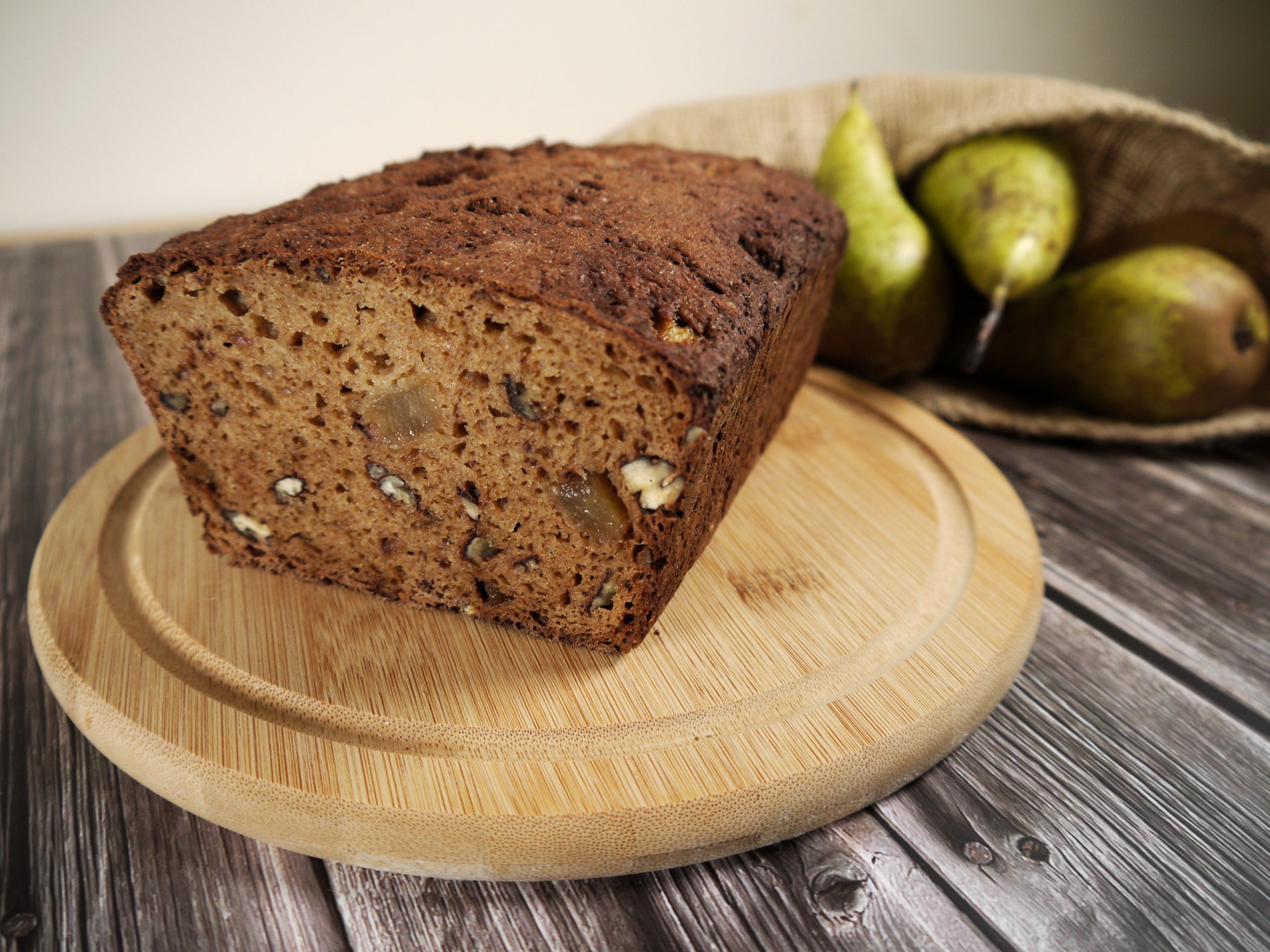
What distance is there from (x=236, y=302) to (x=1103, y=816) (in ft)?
5.51

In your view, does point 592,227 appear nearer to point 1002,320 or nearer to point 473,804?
point 473,804

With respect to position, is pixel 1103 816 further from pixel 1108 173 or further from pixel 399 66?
pixel 399 66

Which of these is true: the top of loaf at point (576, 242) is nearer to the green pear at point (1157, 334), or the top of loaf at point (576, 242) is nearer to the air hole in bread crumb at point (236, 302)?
the air hole in bread crumb at point (236, 302)

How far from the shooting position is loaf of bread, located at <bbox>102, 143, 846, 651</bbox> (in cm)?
138

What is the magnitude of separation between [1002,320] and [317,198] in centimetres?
203

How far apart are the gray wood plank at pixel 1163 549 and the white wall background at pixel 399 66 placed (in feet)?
8.38

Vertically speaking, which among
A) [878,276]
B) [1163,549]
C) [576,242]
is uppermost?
[576,242]

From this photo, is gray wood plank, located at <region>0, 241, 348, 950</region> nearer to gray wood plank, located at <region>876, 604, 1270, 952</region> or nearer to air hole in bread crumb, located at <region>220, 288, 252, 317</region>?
air hole in bread crumb, located at <region>220, 288, 252, 317</region>

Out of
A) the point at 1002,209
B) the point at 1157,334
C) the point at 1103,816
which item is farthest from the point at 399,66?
the point at 1103,816

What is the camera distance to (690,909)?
4.00 feet

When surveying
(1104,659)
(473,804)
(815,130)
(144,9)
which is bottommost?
(1104,659)

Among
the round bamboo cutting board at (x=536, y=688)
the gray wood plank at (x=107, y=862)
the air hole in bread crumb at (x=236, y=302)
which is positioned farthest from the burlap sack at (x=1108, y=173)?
the gray wood plank at (x=107, y=862)

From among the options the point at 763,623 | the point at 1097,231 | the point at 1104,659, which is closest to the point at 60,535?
the point at 763,623

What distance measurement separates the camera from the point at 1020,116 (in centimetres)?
249
